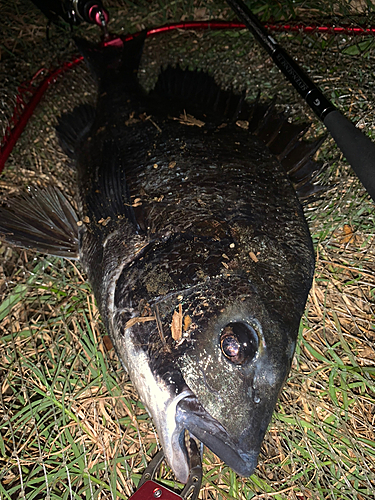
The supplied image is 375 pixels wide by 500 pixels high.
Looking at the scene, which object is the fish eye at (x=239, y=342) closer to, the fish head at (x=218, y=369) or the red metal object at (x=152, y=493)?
the fish head at (x=218, y=369)

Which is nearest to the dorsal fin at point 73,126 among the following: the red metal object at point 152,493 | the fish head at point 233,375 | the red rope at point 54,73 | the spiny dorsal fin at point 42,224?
the red rope at point 54,73

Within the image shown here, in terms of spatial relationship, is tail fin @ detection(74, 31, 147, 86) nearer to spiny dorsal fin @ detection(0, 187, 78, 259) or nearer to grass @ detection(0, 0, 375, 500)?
grass @ detection(0, 0, 375, 500)

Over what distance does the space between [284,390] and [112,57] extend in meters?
2.49

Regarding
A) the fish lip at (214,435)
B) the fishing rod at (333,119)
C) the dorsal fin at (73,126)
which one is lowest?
the fish lip at (214,435)

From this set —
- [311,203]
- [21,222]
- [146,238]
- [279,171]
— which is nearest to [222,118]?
[279,171]

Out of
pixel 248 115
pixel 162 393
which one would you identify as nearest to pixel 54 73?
pixel 248 115

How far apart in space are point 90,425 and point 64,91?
243cm

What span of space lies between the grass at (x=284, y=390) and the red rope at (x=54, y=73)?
0.07 meters

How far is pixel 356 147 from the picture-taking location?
1.80 m

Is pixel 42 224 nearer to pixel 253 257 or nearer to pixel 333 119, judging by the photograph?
pixel 253 257

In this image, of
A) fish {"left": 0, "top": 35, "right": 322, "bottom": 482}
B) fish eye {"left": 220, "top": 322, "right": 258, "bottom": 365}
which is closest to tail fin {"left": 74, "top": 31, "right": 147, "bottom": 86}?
fish {"left": 0, "top": 35, "right": 322, "bottom": 482}

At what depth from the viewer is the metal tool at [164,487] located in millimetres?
1562

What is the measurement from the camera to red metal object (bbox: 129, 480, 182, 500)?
174cm

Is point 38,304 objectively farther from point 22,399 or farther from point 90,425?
point 90,425
